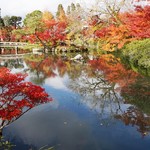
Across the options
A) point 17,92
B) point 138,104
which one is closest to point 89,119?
point 138,104

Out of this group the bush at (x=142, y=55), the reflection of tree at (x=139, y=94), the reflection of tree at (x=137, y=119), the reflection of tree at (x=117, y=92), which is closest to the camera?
the reflection of tree at (x=137, y=119)

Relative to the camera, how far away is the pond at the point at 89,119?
812 centimetres

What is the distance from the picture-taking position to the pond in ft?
26.7

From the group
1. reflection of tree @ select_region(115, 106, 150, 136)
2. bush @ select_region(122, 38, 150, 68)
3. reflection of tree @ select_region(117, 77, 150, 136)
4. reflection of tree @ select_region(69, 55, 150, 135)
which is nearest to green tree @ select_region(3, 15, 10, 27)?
bush @ select_region(122, 38, 150, 68)

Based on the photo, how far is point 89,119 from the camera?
1030 centimetres

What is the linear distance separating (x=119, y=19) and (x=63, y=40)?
17.0 meters

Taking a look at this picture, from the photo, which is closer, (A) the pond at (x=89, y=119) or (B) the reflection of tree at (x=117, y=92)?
(A) the pond at (x=89, y=119)

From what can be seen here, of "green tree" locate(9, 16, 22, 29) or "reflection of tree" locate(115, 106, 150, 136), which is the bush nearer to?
"reflection of tree" locate(115, 106, 150, 136)

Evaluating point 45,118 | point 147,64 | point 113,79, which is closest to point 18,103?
point 45,118

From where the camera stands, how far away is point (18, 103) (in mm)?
8422

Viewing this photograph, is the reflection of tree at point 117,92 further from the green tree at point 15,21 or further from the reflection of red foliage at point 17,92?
the green tree at point 15,21

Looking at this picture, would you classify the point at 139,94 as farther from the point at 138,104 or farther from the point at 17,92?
the point at 17,92

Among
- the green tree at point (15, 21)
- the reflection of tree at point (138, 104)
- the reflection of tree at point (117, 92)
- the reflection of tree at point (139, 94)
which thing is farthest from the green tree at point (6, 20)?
the reflection of tree at point (139, 94)

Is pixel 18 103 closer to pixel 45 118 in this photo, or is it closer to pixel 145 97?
pixel 45 118
